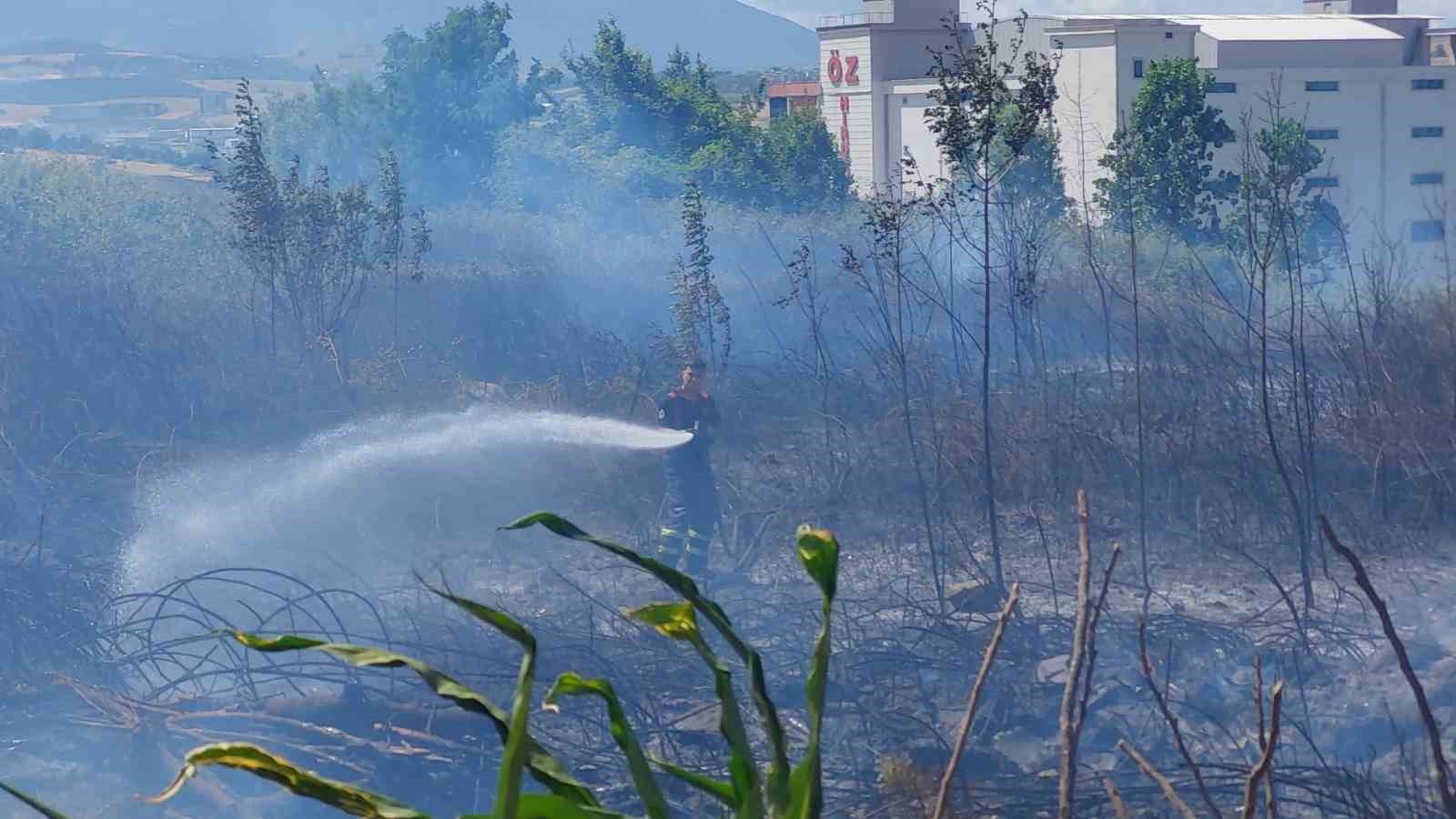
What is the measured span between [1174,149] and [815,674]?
65.8 ft

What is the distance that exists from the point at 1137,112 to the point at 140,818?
1751 cm

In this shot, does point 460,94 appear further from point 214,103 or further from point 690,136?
point 214,103

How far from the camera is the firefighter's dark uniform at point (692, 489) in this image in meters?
8.91

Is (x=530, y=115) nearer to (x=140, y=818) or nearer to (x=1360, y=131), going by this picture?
(x=1360, y=131)

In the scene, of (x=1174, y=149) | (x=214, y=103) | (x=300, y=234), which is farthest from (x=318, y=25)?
(x=300, y=234)

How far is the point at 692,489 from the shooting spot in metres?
9.10

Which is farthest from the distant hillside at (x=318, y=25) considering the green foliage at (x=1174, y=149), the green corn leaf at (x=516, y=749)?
the green corn leaf at (x=516, y=749)

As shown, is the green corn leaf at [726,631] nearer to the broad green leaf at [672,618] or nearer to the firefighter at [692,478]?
the broad green leaf at [672,618]

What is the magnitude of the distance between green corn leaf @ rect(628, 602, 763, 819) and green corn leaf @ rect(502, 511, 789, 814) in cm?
2

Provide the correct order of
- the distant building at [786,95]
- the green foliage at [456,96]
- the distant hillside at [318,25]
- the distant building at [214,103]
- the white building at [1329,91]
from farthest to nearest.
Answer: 1. the distant hillside at [318,25]
2. the distant building at [214,103]
3. the distant building at [786,95]
4. the green foliage at [456,96]
5. the white building at [1329,91]

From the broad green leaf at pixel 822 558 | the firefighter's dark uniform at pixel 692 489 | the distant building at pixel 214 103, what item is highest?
the distant building at pixel 214 103

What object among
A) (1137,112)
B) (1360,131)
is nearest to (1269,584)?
(1137,112)

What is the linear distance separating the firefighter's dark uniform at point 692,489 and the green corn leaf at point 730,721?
7559mm

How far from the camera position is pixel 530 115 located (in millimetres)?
30953
